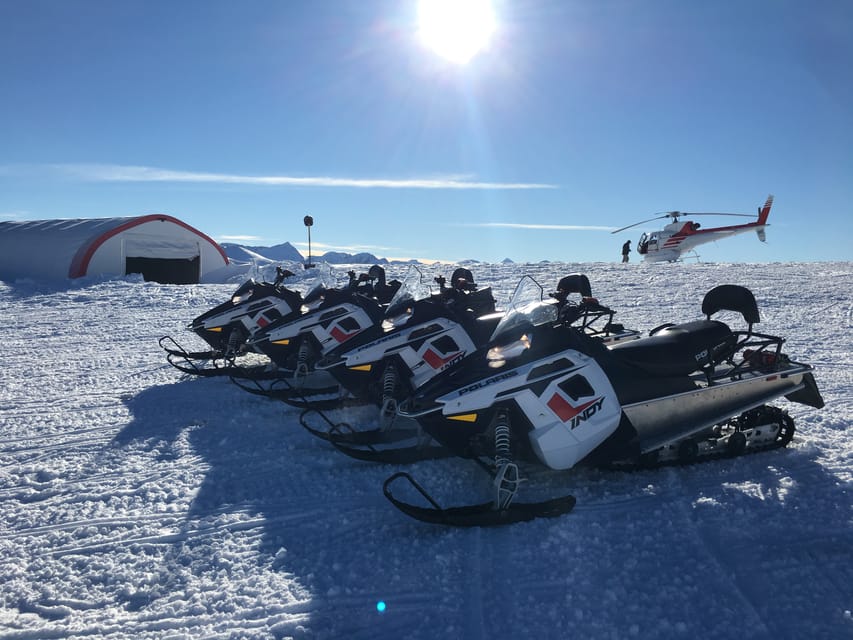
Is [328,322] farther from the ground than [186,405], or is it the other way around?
[328,322]

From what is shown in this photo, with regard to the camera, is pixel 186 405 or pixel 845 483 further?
pixel 186 405

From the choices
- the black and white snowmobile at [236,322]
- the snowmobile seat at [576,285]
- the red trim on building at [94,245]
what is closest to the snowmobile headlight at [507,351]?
the snowmobile seat at [576,285]

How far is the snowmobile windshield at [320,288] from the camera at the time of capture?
23.9 ft

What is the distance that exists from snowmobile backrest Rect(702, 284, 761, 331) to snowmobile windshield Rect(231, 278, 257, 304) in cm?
579

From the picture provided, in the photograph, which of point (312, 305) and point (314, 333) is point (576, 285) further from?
point (312, 305)

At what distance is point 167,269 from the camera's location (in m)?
22.0

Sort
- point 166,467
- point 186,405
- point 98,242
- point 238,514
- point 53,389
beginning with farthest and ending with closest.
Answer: point 98,242 → point 53,389 → point 186,405 → point 166,467 → point 238,514

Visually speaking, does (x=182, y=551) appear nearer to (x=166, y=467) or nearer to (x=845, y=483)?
(x=166, y=467)

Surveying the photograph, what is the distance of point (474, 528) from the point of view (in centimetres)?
306

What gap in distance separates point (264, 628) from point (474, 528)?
1.22 metres

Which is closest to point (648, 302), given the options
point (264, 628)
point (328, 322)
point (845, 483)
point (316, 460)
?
point (328, 322)

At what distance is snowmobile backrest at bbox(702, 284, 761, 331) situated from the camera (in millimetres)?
4098

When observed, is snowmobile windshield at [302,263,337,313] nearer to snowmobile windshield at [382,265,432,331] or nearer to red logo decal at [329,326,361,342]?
red logo decal at [329,326,361,342]

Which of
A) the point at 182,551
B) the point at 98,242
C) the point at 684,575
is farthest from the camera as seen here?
the point at 98,242
